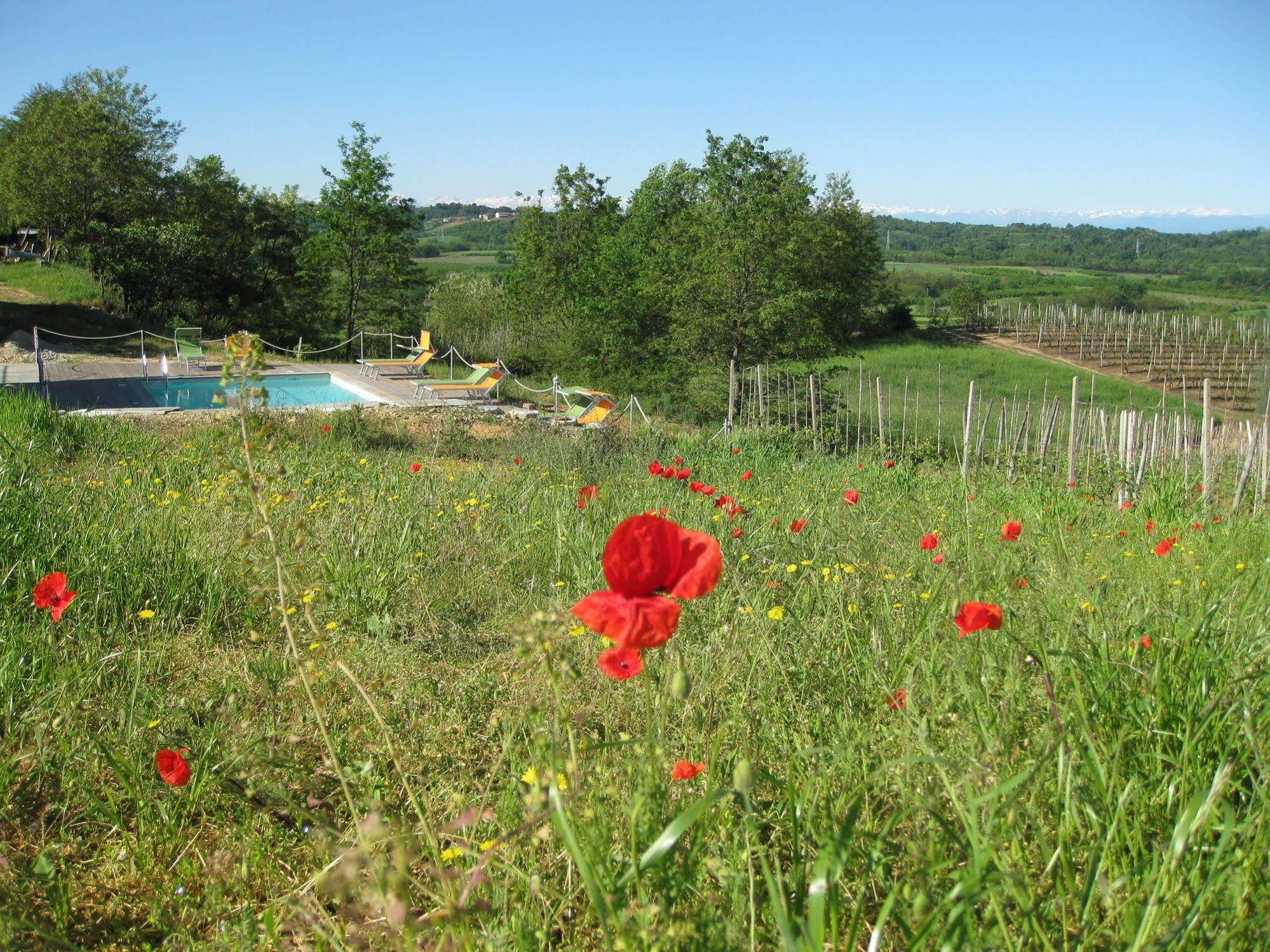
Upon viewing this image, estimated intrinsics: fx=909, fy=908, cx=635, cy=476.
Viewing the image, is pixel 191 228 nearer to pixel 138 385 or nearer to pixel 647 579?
pixel 138 385

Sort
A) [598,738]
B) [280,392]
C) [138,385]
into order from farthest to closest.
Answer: [280,392] < [138,385] < [598,738]

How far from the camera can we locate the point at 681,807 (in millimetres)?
1466

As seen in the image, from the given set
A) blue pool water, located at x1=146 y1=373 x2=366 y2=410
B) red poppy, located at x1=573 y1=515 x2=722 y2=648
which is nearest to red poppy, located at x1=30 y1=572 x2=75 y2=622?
red poppy, located at x1=573 y1=515 x2=722 y2=648

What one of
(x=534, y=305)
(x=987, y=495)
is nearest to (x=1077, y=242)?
(x=534, y=305)

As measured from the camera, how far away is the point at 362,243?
2175 cm

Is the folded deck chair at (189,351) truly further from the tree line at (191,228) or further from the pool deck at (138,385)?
the tree line at (191,228)

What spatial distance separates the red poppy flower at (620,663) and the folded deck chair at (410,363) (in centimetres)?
1756

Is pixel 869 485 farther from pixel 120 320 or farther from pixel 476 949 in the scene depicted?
pixel 120 320

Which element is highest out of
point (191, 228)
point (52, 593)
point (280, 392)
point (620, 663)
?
point (191, 228)

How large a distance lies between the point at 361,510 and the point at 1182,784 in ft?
10.3

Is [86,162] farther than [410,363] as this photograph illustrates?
Yes

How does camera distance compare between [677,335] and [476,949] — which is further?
[677,335]

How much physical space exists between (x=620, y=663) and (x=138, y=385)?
15.8 metres

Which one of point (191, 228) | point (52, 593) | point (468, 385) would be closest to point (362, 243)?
point (191, 228)
